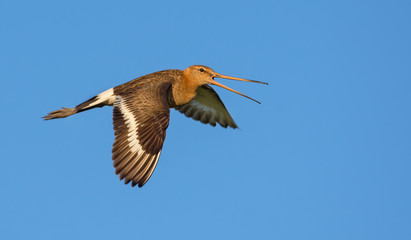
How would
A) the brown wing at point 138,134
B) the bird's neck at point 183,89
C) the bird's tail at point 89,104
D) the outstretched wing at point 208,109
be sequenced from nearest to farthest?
the brown wing at point 138,134 < the bird's tail at point 89,104 < the bird's neck at point 183,89 < the outstretched wing at point 208,109

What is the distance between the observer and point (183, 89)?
42.7ft

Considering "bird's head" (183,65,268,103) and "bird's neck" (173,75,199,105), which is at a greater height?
"bird's head" (183,65,268,103)

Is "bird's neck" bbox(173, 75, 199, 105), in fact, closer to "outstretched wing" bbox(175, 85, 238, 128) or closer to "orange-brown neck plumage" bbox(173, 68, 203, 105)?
"orange-brown neck plumage" bbox(173, 68, 203, 105)

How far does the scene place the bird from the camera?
1047cm

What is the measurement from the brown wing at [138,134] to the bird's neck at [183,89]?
1318 mm

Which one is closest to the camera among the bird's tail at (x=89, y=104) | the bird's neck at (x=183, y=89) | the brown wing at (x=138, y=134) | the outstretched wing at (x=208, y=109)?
the brown wing at (x=138, y=134)

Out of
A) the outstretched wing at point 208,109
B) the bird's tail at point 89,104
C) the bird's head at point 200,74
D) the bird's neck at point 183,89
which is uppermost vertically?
the outstretched wing at point 208,109

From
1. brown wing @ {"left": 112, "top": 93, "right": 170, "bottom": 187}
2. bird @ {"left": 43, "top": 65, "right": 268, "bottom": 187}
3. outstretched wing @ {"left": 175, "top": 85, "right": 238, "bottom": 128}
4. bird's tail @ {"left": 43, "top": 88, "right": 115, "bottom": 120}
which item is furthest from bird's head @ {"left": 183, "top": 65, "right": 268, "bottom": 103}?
outstretched wing @ {"left": 175, "top": 85, "right": 238, "bottom": 128}

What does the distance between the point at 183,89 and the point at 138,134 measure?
2391mm

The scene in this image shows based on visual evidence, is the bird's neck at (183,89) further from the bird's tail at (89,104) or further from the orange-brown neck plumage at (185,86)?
the bird's tail at (89,104)

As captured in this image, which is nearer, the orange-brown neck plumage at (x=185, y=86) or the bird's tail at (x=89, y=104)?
the bird's tail at (x=89, y=104)

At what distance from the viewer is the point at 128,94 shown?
12.0 meters

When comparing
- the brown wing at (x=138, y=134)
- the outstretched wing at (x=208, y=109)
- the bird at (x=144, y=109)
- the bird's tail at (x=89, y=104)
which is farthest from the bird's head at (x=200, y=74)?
the outstretched wing at (x=208, y=109)

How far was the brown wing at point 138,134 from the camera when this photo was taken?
34.0 ft
